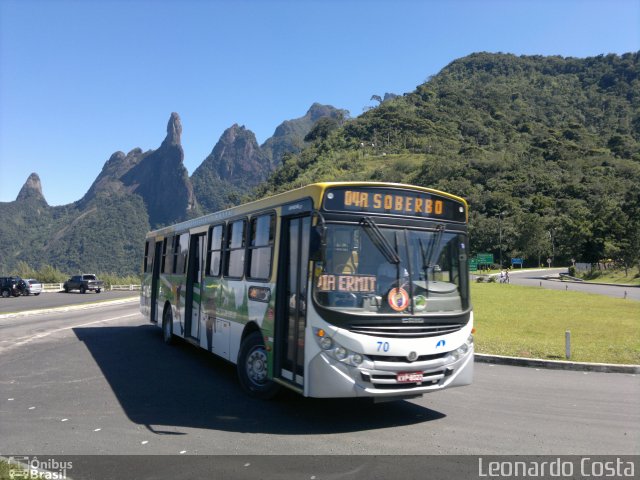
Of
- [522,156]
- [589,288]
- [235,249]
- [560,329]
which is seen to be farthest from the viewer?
[522,156]

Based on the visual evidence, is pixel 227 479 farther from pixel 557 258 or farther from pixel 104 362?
pixel 557 258

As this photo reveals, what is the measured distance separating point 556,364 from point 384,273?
6.13 meters

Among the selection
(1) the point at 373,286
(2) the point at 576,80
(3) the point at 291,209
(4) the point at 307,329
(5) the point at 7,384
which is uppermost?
(2) the point at 576,80

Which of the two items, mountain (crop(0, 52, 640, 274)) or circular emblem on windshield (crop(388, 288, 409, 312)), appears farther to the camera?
mountain (crop(0, 52, 640, 274))

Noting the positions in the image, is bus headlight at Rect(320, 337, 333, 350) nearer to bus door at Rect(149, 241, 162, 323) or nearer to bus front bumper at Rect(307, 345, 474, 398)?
bus front bumper at Rect(307, 345, 474, 398)

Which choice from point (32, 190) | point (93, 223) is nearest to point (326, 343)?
point (93, 223)

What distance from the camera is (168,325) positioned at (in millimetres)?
13086

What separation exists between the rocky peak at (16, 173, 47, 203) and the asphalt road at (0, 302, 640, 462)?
191 meters

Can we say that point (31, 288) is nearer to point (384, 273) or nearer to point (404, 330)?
point (384, 273)

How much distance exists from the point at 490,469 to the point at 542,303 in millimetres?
24304

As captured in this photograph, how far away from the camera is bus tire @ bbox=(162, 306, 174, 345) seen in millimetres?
12883

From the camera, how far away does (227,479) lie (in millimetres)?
4816

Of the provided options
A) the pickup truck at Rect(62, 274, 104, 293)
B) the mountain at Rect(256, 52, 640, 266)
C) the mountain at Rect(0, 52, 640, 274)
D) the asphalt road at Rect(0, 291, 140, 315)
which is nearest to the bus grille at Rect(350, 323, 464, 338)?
the asphalt road at Rect(0, 291, 140, 315)

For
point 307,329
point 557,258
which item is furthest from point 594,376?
point 557,258
